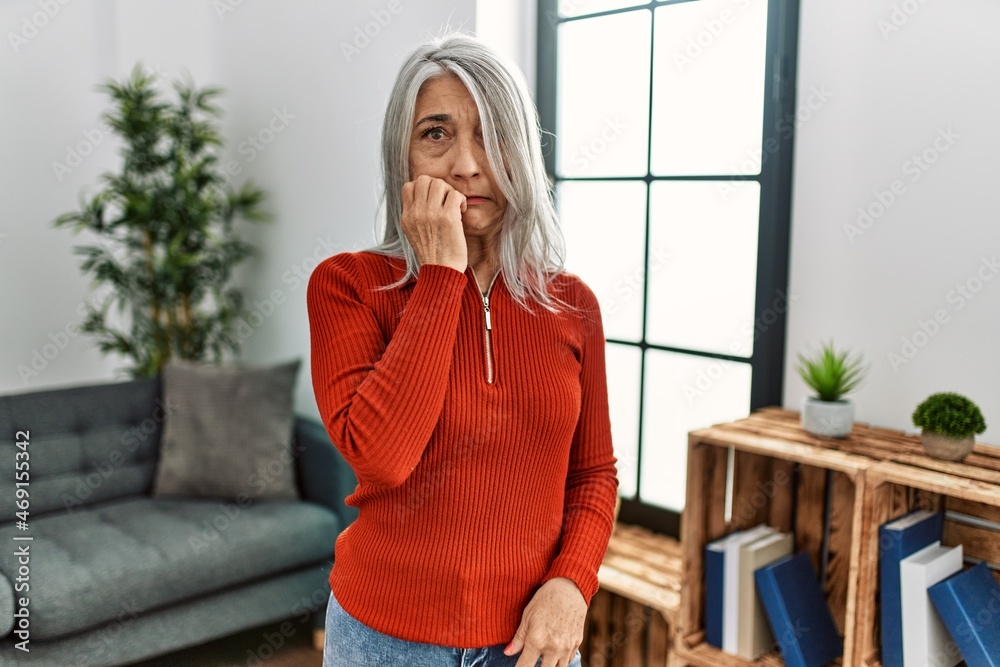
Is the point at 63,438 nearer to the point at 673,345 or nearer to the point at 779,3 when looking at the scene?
the point at 673,345

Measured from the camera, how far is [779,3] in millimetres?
1868

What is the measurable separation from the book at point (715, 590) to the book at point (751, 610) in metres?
0.04

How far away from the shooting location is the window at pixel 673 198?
6.42 feet

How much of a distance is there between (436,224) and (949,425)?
1051mm

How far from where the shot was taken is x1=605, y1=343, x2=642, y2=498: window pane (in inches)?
91.2

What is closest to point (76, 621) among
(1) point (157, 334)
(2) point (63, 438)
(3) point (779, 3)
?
(2) point (63, 438)

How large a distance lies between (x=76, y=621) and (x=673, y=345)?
1.77 meters
